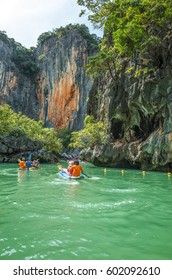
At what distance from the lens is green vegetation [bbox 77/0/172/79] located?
59.3ft

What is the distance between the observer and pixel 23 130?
40.0 m

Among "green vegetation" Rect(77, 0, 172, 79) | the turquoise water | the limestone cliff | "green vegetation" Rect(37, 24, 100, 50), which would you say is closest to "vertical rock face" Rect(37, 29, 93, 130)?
the limestone cliff

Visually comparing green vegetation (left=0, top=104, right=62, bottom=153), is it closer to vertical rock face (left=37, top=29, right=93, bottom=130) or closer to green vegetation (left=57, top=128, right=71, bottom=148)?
green vegetation (left=57, top=128, right=71, bottom=148)

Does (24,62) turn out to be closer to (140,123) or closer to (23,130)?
(23,130)

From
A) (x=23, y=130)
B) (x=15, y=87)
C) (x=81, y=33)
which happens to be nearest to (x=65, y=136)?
(x=15, y=87)

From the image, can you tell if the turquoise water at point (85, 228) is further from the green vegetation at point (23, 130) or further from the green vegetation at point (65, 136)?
the green vegetation at point (65, 136)

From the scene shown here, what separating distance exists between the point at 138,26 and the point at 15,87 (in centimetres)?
4994

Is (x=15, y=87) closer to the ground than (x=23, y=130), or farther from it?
farther from it

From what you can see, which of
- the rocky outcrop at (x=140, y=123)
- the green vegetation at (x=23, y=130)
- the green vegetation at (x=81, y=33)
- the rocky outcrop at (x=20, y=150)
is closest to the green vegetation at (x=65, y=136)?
the green vegetation at (x=23, y=130)

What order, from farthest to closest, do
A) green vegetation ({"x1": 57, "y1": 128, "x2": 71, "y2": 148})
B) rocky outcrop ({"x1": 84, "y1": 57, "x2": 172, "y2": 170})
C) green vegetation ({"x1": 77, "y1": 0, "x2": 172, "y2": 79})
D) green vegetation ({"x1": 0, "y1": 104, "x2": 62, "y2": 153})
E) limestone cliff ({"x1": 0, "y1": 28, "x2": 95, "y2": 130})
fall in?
limestone cliff ({"x1": 0, "y1": 28, "x2": 95, "y2": 130}) → green vegetation ({"x1": 57, "y1": 128, "x2": 71, "y2": 148}) → green vegetation ({"x1": 0, "y1": 104, "x2": 62, "y2": 153}) → rocky outcrop ({"x1": 84, "y1": 57, "x2": 172, "y2": 170}) → green vegetation ({"x1": 77, "y1": 0, "x2": 172, "y2": 79})

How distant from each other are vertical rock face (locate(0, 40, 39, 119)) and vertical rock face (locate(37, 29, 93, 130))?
205 cm
